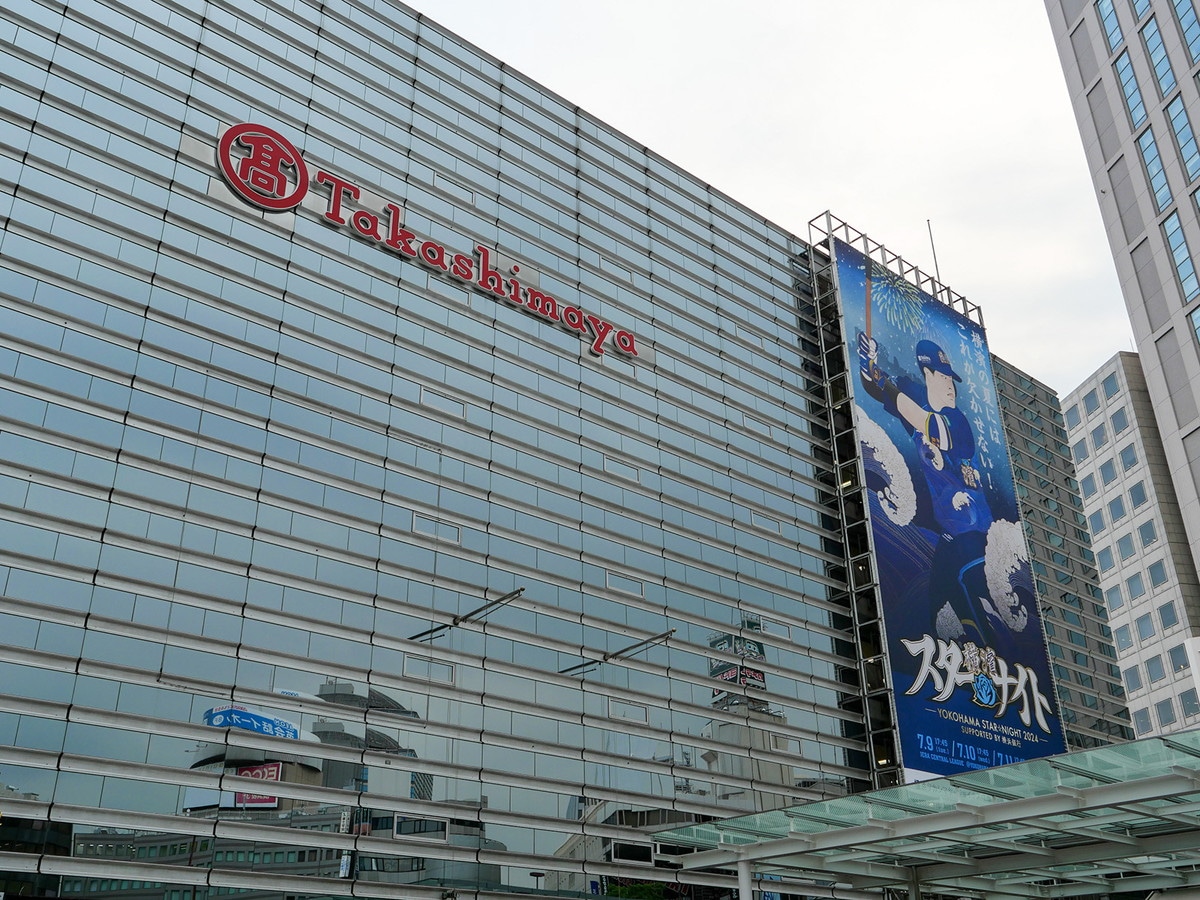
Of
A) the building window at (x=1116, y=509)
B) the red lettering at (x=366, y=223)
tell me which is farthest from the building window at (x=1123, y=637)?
the red lettering at (x=366, y=223)

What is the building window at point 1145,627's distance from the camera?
312ft

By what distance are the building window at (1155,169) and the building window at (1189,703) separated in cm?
4449

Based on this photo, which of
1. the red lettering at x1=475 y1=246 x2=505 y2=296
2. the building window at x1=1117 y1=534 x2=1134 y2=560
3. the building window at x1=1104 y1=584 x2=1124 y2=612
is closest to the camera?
the red lettering at x1=475 y1=246 x2=505 y2=296

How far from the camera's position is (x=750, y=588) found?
192ft

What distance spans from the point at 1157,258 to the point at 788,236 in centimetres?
2229

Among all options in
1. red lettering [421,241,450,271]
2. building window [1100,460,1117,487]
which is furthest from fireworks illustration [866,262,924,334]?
building window [1100,460,1117,487]

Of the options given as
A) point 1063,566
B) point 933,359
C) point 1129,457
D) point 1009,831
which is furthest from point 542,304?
point 1129,457

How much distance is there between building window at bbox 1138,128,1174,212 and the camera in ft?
204

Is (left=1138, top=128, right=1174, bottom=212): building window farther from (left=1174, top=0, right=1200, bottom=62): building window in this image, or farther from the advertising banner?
the advertising banner

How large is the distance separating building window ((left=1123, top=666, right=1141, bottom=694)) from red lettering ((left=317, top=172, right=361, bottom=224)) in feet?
260

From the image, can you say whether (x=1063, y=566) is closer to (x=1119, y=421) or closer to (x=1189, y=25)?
(x=1119, y=421)

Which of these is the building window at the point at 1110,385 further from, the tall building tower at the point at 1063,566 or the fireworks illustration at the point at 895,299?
the fireworks illustration at the point at 895,299

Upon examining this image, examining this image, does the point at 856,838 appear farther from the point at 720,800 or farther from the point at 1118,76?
the point at 1118,76

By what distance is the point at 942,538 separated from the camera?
6594 cm
